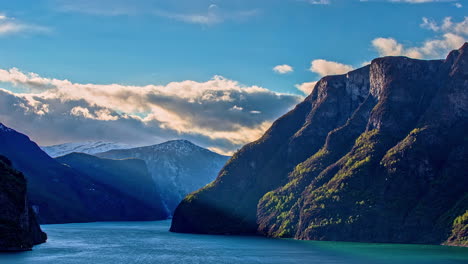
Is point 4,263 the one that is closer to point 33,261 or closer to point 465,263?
point 33,261

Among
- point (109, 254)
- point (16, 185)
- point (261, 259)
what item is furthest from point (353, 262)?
point (16, 185)

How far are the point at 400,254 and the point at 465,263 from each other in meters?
32.2

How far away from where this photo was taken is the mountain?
564 ft

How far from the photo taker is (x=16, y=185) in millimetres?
191625

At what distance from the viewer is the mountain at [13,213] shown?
172 meters

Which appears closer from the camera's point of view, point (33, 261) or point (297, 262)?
point (33, 261)

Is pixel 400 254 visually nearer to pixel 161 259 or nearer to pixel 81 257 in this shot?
pixel 161 259

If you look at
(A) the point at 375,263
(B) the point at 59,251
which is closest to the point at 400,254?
(A) the point at 375,263

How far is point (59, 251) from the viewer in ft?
639

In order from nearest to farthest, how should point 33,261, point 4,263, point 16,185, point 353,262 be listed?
point 4,263 → point 33,261 → point 353,262 → point 16,185

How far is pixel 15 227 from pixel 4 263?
33.3m

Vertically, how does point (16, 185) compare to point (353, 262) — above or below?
above

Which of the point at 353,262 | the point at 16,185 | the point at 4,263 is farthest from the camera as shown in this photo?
the point at 16,185

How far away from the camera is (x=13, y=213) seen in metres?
180
